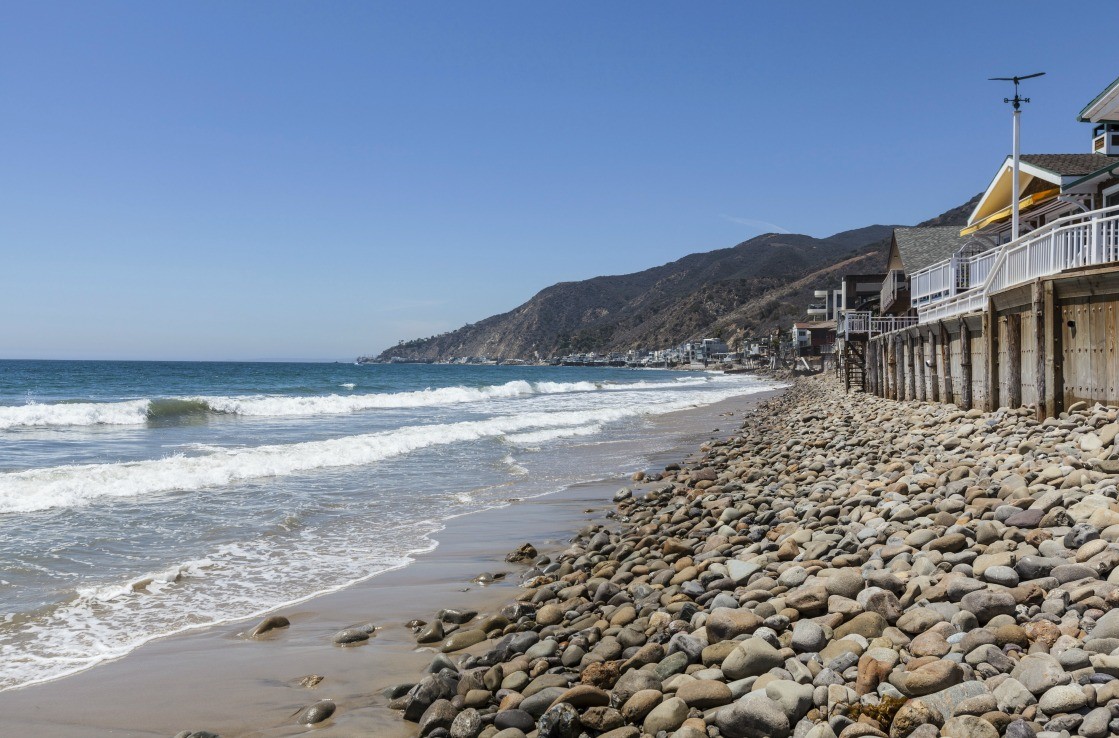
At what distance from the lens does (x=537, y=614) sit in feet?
21.0

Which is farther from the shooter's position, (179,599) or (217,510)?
(217,510)

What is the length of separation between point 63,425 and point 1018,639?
1301 inches

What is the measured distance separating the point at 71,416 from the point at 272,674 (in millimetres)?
30798

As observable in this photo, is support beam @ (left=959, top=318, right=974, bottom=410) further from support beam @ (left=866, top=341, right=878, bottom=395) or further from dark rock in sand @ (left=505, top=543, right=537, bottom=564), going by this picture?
support beam @ (left=866, top=341, right=878, bottom=395)

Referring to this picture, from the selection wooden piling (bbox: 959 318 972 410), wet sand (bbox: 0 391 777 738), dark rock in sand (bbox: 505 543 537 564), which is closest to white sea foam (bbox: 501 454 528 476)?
dark rock in sand (bbox: 505 543 537 564)

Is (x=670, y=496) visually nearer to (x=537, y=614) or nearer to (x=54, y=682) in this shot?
(x=537, y=614)

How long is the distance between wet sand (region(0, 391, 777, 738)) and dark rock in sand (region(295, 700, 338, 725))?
6 centimetres

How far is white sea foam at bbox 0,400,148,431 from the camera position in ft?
97.4

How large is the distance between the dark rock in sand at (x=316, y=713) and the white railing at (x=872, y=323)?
24.1 metres

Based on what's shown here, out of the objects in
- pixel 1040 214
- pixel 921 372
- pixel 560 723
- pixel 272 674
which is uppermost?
pixel 1040 214

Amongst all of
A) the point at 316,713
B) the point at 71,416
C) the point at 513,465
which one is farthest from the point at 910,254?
the point at 71,416

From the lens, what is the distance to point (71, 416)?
30984 mm

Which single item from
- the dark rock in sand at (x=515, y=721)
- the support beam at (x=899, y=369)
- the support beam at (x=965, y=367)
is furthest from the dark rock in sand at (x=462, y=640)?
the support beam at (x=899, y=369)

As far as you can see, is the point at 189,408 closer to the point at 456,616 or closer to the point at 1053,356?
the point at 456,616
